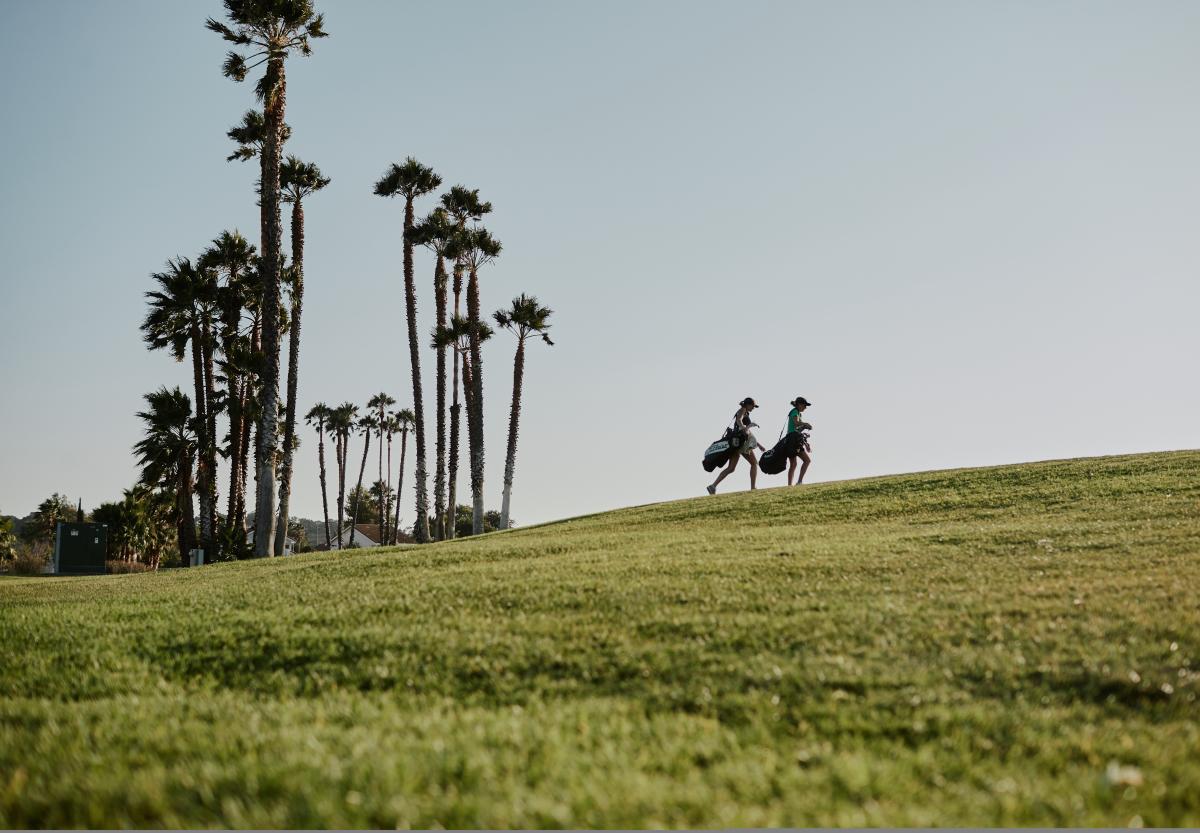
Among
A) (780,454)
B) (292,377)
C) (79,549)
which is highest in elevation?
(292,377)

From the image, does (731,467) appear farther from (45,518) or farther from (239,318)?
(45,518)

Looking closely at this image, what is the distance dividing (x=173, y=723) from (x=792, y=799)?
4.24 meters

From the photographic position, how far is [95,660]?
29.1 ft

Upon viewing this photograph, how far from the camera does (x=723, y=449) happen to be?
1018 inches

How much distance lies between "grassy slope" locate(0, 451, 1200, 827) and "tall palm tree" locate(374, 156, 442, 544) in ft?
88.4

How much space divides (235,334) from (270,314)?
9262 mm

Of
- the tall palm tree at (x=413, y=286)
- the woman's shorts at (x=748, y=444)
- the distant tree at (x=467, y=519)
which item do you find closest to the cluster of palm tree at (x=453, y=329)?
the tall palm tree at (x=413, y=286)

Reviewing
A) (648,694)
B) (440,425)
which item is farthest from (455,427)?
(648,694)

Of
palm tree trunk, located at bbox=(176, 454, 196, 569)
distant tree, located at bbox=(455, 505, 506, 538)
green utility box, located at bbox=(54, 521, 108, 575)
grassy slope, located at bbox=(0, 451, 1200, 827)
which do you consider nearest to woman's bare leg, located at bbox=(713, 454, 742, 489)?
grassy slope, located at bbox=(0, 451, 1200, 827)

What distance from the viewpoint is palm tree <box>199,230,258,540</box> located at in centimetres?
3666

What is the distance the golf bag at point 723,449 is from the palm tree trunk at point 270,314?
15.3 m

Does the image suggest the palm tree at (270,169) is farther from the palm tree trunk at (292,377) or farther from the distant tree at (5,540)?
the distant tree at (5,540)

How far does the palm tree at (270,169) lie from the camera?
98.0ft

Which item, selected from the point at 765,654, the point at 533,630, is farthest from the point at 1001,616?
the point at 533,630
